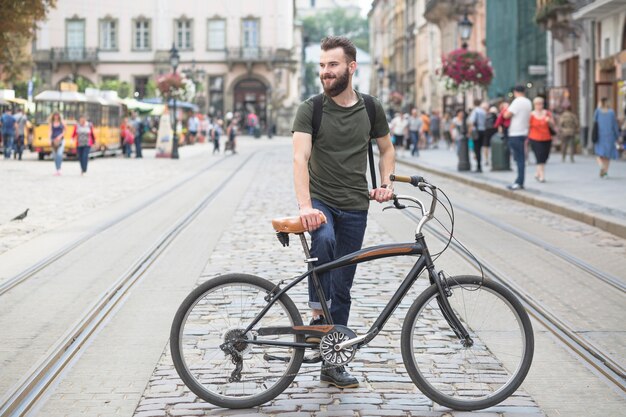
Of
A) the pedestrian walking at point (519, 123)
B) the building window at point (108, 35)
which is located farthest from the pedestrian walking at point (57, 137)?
the building window at point (108, 35)

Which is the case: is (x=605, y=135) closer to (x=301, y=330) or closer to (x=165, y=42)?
(x=301, y=330)

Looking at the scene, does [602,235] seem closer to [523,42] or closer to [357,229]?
[357,229]

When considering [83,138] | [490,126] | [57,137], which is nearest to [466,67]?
[490,126]

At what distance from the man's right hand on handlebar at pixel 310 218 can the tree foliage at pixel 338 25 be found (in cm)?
14905

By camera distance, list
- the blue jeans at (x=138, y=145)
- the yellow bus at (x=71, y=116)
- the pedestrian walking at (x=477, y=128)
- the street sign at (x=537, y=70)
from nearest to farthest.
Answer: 1. the pedestrian walking at (x=477, y=128)
2. the yellow bus at (x=71, y=116)
3. the street sign at (x=537, y=70)
4. the blue jeans at (x=138, y=145)

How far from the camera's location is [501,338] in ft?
18.6

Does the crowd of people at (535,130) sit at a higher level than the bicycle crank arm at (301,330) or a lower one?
higher

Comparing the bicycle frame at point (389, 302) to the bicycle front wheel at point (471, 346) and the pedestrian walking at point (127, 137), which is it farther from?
the pedestrian walking at point (127, 137)

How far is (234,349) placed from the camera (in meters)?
5.70

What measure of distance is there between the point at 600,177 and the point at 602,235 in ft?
33.2

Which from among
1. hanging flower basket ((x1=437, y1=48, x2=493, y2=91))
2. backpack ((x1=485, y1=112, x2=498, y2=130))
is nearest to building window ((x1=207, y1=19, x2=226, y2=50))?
hanging flower basket ((x1=437, y1=48, x2=493, y2=91))

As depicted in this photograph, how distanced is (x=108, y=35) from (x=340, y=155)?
8245cm

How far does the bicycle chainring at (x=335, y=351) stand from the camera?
5.72 m

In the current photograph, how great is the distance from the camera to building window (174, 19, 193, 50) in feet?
281
